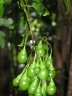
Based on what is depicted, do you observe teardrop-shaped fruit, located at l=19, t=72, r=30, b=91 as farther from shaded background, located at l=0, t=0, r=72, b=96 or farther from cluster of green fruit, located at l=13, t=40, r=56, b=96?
shaded background, located at l=0, t=0, r=72, b=96

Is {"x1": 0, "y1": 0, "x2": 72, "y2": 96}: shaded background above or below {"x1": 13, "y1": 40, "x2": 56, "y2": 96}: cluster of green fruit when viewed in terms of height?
below

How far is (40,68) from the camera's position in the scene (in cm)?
83

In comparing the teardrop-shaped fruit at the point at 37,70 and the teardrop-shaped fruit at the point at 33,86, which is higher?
the teardrop-shaped fruit at the point at 37,70

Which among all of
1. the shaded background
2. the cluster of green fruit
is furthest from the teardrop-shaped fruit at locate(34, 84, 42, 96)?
the shaded background

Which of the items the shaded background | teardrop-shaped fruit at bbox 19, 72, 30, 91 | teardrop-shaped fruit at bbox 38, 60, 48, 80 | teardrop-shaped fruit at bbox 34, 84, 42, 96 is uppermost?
teardrop-shaped fruit at bbox 38, 60, 48, 80

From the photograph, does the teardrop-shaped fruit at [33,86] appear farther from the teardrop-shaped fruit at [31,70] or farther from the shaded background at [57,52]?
the shaded background at [57,52]

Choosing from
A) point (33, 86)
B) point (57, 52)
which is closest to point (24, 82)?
point (33, 86)

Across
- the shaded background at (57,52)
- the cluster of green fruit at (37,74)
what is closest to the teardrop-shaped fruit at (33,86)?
the cluster of green fruit at (37,74)

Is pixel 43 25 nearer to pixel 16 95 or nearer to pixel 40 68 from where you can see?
pixel 16 95

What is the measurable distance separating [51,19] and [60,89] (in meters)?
0.93

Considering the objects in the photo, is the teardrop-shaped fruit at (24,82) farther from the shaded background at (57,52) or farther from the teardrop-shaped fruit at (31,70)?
the shaded background at (57,52)

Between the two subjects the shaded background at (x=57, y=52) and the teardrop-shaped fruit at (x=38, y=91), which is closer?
the teardrop-shaped fruit at (x=38, y=91)

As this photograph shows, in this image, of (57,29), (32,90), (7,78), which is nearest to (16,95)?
(7,78)

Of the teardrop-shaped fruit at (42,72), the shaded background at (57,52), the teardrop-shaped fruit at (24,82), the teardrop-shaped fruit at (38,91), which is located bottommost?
the shaded background at (57,52)
